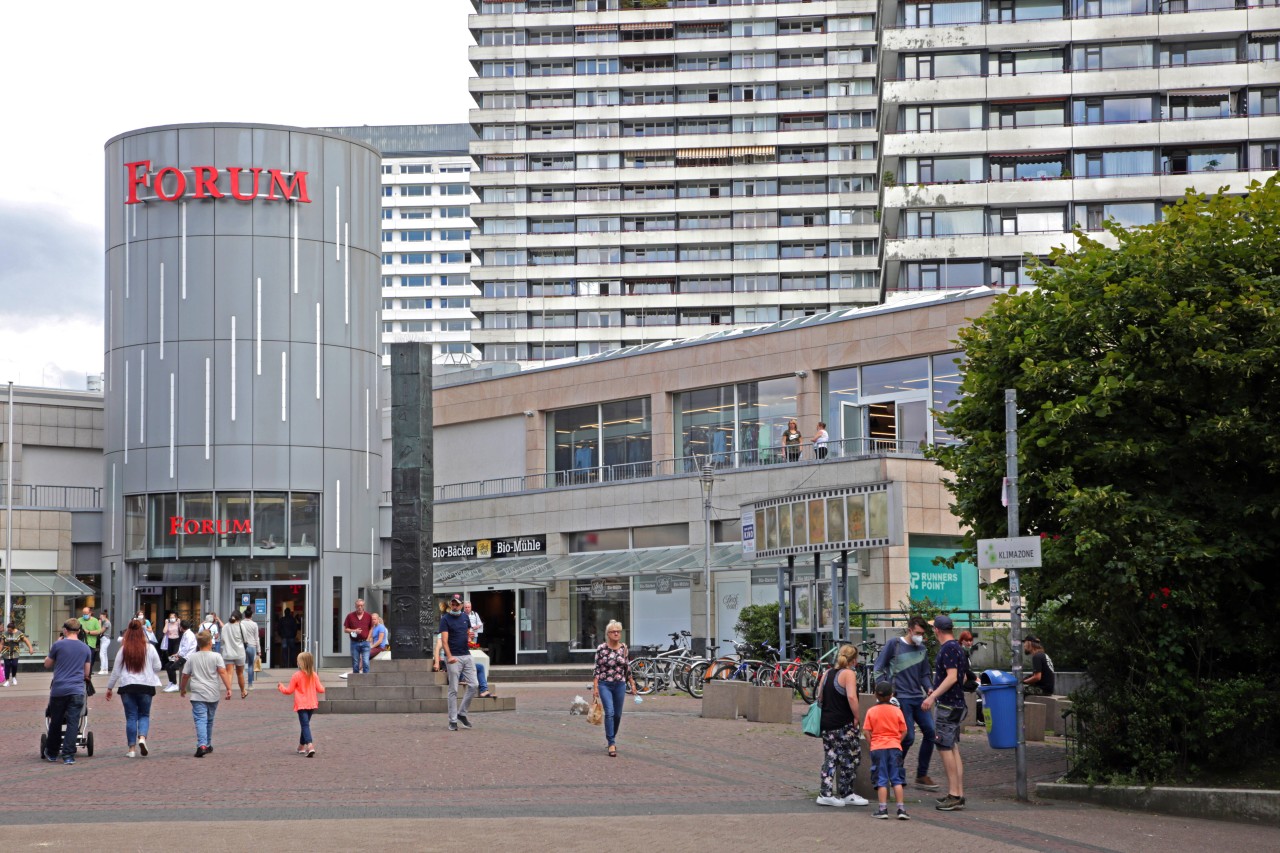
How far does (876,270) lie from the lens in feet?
312

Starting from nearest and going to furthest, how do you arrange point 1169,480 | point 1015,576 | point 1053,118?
point 1015,576
point 1169,480
point 1053,118

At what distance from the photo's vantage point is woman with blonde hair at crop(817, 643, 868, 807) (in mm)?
15289

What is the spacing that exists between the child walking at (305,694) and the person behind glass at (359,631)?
13313 millimetres

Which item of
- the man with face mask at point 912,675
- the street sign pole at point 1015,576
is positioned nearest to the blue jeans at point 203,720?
the man with face mask at point 912,675

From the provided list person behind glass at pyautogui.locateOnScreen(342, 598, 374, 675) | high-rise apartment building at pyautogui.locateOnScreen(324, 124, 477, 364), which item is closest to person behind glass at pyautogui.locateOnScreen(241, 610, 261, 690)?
person behind glass at pyautogui.locateOnScreen(342, 598, 374, 675)

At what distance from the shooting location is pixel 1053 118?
74.6 meters

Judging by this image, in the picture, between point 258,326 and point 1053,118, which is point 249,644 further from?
point 1053,118

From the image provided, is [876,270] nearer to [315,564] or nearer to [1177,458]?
[315,564]

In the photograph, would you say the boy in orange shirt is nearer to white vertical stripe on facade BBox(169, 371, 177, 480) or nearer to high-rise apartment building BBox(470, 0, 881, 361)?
white vertical stripe on facade BBox(169, 371, 177, 480)

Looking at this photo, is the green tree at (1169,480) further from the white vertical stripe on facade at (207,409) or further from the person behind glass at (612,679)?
the white vertical stripe on facade at (207,409)

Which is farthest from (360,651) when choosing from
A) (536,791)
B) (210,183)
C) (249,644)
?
(210,183)

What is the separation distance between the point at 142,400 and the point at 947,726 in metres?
39.6

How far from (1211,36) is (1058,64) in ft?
21.4

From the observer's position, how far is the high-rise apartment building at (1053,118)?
7250 centimetres
